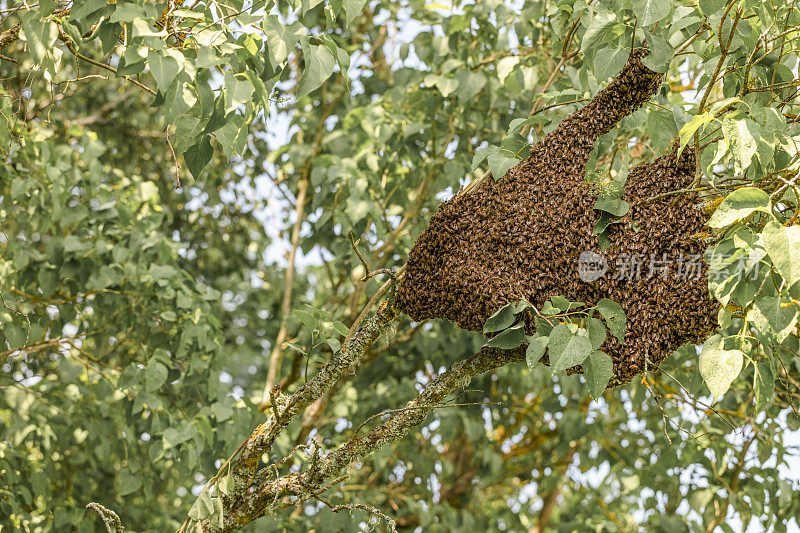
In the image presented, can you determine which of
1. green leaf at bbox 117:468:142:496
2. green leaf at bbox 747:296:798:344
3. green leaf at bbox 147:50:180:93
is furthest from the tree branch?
green leaf at bbox 117:468:142:496

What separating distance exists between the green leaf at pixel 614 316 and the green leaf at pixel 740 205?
0.28 meters

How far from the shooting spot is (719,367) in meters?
1.25

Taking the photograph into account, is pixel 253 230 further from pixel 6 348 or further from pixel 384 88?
pixel 6 348

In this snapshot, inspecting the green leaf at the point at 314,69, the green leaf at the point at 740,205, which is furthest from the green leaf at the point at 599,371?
the green leaf at the point at 314,69

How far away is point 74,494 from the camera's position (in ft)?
10.9

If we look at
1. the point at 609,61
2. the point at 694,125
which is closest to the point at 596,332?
the point at 694,125

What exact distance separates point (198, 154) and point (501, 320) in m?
0.71

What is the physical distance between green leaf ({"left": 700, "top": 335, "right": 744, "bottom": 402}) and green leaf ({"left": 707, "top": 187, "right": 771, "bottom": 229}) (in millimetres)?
225

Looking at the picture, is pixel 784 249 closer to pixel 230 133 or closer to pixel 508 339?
pixel 508 339

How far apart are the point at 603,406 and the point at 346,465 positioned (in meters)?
2.73

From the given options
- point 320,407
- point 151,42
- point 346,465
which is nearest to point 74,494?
point 320,407

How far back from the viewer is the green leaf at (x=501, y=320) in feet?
4.83

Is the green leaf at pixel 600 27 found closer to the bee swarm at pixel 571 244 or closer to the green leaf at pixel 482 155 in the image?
the bee swarm at pixel 571 244

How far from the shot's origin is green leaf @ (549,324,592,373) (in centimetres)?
136
